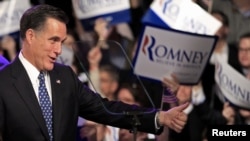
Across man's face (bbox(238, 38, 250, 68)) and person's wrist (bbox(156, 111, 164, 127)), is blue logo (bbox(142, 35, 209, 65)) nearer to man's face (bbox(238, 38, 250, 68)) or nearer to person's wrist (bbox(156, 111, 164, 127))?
man's face (bbox(238, 38, 250, 68))

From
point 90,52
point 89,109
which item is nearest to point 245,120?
point 90,52

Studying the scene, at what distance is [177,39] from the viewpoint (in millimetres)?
3326

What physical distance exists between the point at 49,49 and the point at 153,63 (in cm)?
152

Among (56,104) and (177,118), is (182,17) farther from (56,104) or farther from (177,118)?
(56,104)

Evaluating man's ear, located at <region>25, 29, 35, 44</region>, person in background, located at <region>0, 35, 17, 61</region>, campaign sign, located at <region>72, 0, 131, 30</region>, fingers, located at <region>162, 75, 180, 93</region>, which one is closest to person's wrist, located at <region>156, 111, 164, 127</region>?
man's ear, located at <region>25, 29, 35, 44</region>

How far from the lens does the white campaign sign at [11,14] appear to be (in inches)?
152

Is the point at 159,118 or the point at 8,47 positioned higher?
the point at 159,118

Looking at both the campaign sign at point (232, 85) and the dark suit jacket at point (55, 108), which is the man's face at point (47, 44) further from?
the campaign sign at point (232, 85)

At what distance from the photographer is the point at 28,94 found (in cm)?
192

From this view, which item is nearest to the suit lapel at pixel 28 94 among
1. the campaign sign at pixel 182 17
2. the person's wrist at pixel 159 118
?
the person's wrist at pixel 159 118

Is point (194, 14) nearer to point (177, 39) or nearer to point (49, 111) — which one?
point (177, 39)

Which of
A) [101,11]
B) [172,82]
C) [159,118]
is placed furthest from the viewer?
[101,11]

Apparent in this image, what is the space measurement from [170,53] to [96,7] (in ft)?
2.29

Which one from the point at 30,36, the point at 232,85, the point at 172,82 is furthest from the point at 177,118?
the point at 232,85
